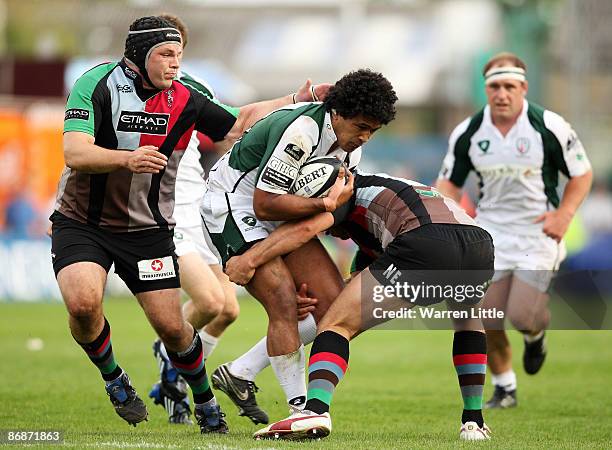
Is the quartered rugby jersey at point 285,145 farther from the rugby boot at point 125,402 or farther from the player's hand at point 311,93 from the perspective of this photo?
the rugby boot at point 125,402

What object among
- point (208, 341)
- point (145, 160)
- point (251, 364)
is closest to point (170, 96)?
point (145, 160)

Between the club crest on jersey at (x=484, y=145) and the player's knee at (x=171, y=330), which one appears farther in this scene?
the club crest on jersey at (x=484, y=145)

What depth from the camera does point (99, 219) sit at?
7.43 meters

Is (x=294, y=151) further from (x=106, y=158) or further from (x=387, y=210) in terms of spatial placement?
(x=106, y=158)

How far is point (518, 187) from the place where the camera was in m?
10.1

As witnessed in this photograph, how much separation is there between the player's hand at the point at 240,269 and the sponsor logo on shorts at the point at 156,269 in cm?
46

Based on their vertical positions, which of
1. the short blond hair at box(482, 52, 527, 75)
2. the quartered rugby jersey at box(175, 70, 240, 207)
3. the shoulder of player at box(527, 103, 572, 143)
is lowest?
the quartered rugby jersey at box(175, 70, 240, 207)

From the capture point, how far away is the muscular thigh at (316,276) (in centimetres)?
742

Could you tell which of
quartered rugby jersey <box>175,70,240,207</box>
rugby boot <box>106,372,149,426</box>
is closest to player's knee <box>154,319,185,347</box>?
rugby boot <box>106,372,149,426</box>

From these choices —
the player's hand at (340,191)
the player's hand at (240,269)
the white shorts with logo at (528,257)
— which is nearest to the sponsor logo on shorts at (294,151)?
the player's hand at (340,191)

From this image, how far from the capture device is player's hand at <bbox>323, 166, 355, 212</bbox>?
709 cm

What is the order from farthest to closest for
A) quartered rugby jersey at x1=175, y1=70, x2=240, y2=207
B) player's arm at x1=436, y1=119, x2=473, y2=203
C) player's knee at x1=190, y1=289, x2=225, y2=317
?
player's arm at x1=436, y1=119, x2=473, y2=203, quartered rugby jersey at x1=175, y1=70, x2=240, y2=207, player's knee at x1=190, y1=289, x2=225, y2=317

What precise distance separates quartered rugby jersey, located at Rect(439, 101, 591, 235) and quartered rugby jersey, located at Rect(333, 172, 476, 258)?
8.87 feet

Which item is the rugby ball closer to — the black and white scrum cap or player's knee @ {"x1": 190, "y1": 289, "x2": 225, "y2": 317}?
the black and white scrum cap
